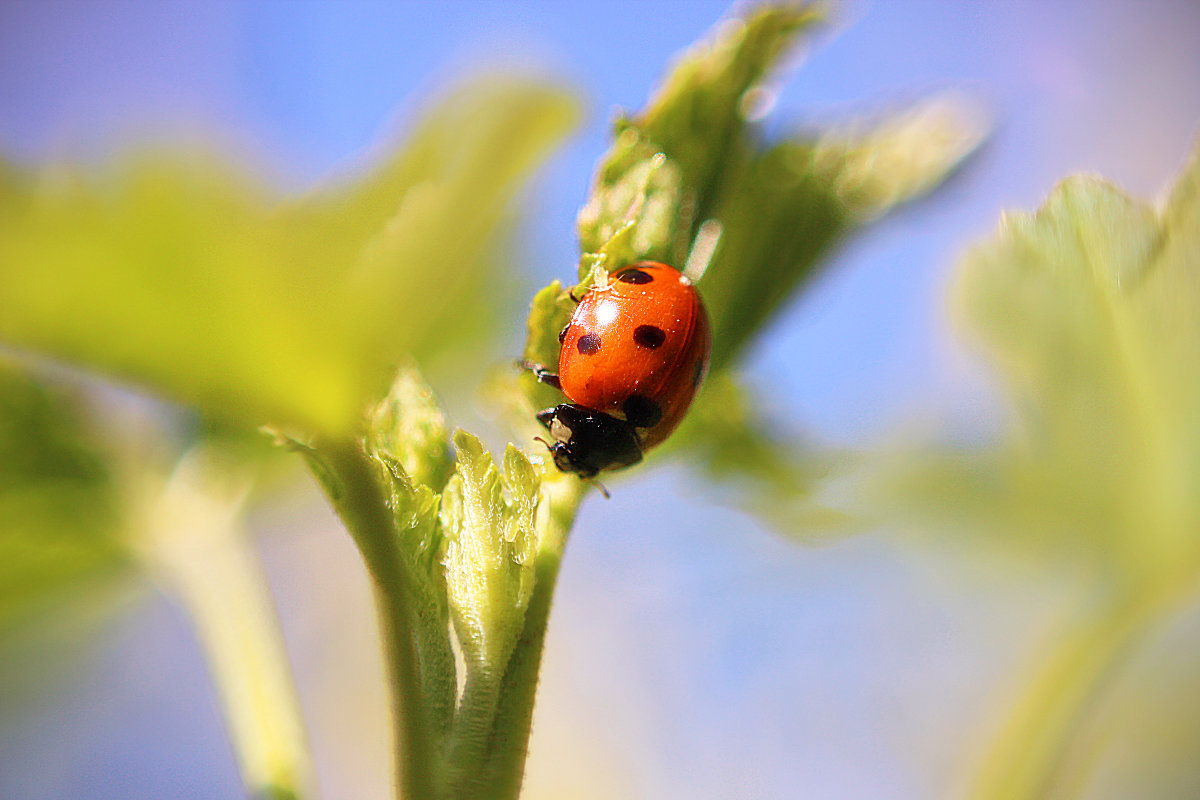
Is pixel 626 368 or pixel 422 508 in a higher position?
pixel 626 368

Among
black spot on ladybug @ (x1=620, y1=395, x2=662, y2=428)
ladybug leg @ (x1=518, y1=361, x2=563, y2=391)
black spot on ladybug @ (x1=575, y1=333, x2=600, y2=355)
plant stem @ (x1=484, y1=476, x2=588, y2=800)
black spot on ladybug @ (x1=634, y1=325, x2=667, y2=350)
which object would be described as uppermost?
black spot on ladybug @ (x1=575, y1=333, x2=600, y2=355)

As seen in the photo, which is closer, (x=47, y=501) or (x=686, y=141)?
(x=686, y=141)

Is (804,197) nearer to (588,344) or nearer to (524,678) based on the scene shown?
(588,344)

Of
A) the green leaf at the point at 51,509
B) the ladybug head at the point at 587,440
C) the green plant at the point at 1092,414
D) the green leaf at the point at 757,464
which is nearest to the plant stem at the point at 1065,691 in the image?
the green plant at the point at 1092,414

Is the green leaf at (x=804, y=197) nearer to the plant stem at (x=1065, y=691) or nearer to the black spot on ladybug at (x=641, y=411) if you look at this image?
the black spot on ladybug at (x=641, y=411)

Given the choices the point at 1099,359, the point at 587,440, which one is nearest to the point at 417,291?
the point at 587,440

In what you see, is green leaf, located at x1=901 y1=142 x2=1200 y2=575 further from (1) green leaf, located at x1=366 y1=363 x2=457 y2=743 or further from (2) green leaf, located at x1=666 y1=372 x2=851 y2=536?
(1) green leaf, located at x1=366 y1=363 x2=457 y2=743

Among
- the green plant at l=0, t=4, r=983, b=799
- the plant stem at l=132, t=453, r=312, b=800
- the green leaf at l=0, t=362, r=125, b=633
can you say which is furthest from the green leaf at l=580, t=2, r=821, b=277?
the green leaf at l=0, t=362, r=125, b=633
